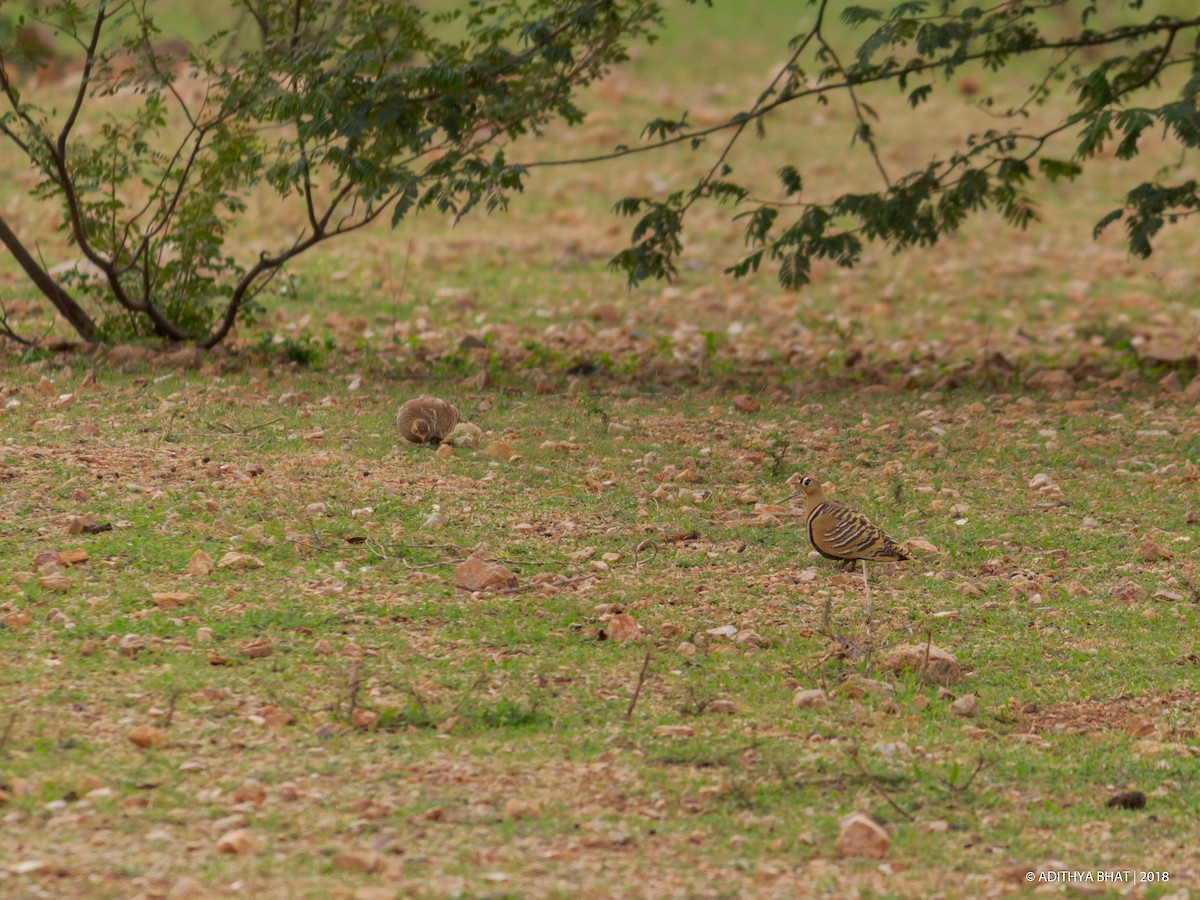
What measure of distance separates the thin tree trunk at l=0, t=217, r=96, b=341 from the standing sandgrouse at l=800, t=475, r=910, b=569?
455cm

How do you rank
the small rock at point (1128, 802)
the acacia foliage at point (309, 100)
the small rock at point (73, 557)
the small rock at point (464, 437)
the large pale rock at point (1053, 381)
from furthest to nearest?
1. the large pale rock at point (1053, 381)
2. the acacia foliage at point (309, 100)
3. the small rock at point (464, 437)
4. the small rock at point (73, 557)
5. the small rock at point (1128, 802)

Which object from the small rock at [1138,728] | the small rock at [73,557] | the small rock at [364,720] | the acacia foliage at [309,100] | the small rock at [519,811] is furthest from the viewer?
the acacia foliage at [309,100]

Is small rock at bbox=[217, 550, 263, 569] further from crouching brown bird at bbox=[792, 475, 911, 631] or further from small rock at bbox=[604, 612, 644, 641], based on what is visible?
crouching brown bird at bbox=[792, 475, 911, 631]

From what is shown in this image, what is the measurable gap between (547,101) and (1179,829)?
530cm

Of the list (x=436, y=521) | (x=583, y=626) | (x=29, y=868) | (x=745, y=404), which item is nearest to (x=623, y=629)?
(x=583, y=626)

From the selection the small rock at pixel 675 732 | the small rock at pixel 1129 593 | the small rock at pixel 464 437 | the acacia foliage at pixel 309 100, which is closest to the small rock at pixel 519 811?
the small rock at pixel 675 732

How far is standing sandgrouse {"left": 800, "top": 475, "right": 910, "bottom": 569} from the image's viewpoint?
509 centimetres

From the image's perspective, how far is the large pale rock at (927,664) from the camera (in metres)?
4.31

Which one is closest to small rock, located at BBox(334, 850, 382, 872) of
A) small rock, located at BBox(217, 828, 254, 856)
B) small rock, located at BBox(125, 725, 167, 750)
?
small rock, located at BBox(217, 828, 254, 856)

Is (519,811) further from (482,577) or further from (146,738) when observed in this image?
(482,577)

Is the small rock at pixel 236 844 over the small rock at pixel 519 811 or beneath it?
beneath

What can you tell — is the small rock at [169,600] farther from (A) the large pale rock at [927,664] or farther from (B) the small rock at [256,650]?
(A) the large pale rock at [927,664]

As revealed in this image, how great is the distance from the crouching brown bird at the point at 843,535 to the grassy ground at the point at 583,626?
11 centimetres

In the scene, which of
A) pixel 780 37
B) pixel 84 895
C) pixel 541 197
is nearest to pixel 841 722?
pixel 84 895
